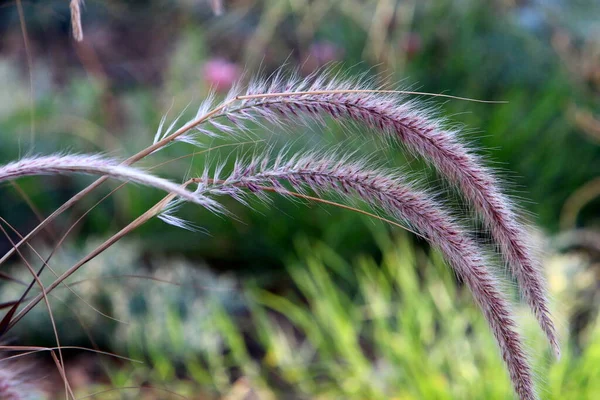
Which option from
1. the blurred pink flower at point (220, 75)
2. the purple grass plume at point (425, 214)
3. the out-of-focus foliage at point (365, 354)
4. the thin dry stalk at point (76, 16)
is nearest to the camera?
the purple grass plume at point (425, 214)

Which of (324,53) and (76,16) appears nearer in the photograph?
(76,16)

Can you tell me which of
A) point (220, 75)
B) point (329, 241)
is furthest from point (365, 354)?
point (220, 75)

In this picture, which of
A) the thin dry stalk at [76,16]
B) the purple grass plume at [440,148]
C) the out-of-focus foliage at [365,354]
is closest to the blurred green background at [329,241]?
the out-of-focus foliage at [365,354]

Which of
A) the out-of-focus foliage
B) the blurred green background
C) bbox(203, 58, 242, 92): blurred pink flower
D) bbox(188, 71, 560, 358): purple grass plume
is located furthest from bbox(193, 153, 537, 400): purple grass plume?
bbox(203, 58, 242, 92): blurred pink flower

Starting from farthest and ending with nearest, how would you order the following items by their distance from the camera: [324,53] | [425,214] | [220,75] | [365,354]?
[324,53]
[220,75]
[365,354]
[425,214]

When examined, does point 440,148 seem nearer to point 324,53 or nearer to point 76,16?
point 76,16

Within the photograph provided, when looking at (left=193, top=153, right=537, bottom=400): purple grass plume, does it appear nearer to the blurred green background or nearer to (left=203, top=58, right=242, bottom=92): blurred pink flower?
the blurred green background

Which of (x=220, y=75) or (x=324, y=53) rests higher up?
(x=324, y=53)

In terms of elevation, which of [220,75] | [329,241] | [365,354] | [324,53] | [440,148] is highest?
[440,148]

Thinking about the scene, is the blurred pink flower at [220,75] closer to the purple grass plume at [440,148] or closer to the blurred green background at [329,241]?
the blurred green background at [329,241]
